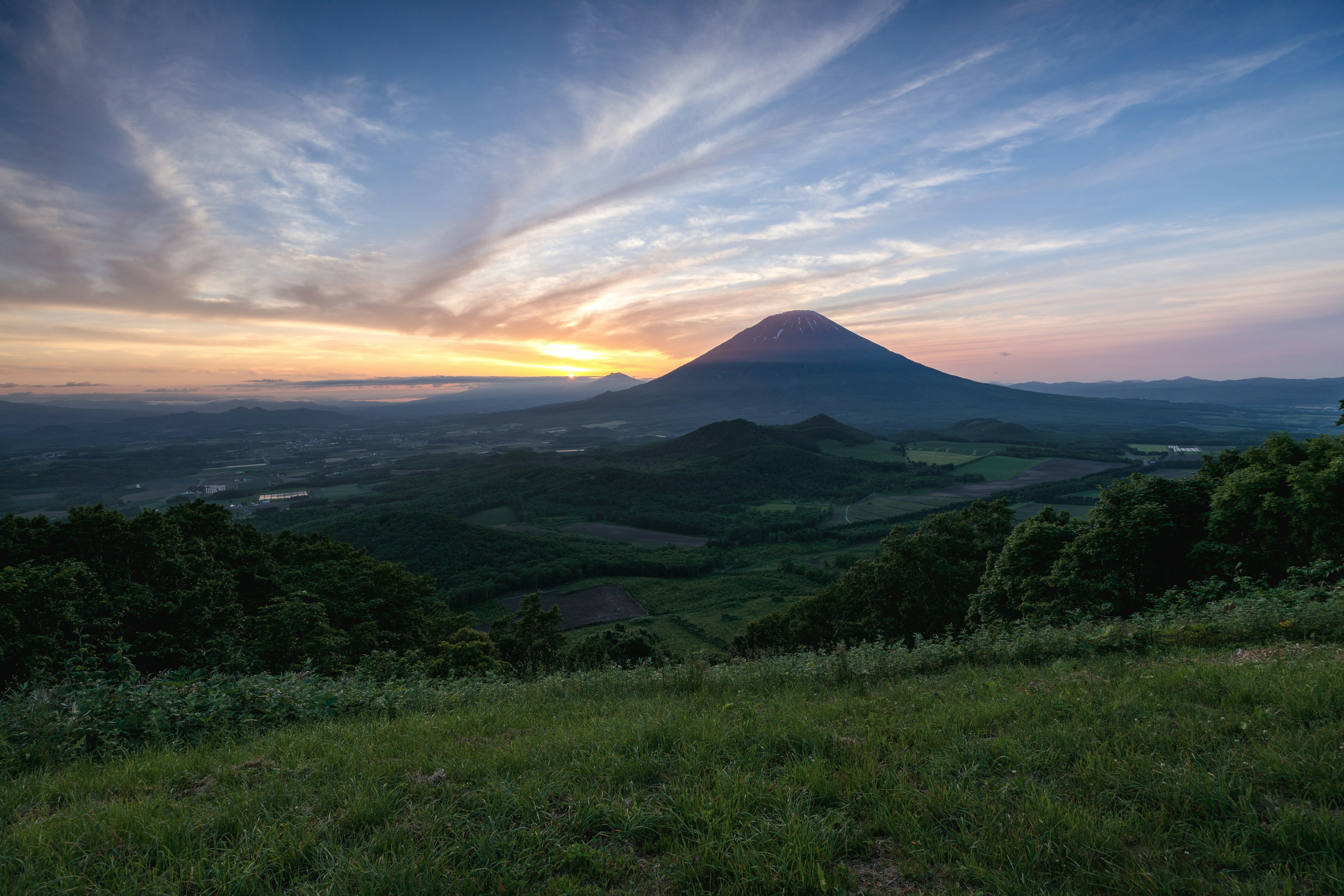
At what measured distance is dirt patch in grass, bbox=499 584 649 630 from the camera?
61.0 metres

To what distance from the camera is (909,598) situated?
82.5 ft

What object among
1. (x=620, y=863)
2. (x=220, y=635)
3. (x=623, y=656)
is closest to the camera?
(x=620, y=863)

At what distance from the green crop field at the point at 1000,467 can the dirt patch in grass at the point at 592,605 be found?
105 meters

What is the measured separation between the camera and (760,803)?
3867 millimetres

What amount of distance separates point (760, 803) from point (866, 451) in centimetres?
17758

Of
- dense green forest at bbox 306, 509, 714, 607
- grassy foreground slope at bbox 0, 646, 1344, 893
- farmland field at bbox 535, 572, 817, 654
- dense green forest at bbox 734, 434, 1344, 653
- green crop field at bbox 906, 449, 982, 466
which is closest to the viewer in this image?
grassy foreground slope at bbox 0, 646, 1344, 893

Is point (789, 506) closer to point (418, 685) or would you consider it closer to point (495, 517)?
point (495, 517)

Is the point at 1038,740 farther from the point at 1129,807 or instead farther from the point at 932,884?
the point at 932,884

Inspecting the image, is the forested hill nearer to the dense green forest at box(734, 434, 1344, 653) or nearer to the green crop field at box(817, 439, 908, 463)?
the green crop field at box(817, 439, 908, 463)

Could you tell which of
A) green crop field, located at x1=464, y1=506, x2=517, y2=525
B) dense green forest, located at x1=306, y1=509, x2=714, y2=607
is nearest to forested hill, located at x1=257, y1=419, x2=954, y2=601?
dense green forest, located at x1=306, y1=509, x2=714, y2=607

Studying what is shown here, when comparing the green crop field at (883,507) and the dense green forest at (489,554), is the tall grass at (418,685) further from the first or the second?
the green crop field at (883,507)

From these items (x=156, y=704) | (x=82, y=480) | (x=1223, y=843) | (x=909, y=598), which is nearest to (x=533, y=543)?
(x=909, y=598)

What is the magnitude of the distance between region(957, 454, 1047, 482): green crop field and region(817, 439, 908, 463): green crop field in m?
9.59

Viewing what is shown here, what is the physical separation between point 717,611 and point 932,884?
60.5 metres
